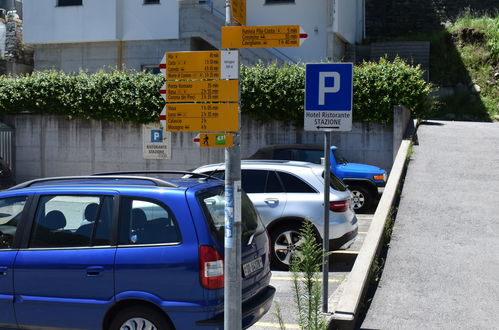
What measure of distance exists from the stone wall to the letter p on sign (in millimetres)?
23315

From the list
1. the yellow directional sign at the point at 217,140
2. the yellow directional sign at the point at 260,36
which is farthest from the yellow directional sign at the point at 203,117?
the yellow directional sign at the point at 260,36

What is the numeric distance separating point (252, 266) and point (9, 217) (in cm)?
245

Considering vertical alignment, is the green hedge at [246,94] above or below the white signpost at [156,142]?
above

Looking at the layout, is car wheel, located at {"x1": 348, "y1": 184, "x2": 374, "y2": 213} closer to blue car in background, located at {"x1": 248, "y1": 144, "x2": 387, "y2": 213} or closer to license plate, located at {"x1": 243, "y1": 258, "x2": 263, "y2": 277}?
blue car in background, located at {"x1": 248, "y1": 144, "x2": 387, "y2": 213}

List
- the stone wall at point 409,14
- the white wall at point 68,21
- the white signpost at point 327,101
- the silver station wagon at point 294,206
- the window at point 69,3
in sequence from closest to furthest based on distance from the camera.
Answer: the white signpost at point 327,101
the silver station wagon at point 294,206
the white wall at point 68,21
the window at point 69,3
the stone wall at point 409,14

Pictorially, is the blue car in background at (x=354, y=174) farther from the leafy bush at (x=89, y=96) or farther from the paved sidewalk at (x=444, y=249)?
the leafy bush at (x=89, y=96)

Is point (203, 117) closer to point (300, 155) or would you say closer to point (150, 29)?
point (300, 155)

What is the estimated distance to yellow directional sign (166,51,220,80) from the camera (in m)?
→ 4.82

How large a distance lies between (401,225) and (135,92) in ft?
33.8

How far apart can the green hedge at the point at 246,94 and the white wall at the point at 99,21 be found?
14.5ft

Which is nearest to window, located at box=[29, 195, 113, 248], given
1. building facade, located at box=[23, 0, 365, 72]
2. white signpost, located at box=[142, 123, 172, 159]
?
white signpost, located at box=[142, 123, 172, 159]

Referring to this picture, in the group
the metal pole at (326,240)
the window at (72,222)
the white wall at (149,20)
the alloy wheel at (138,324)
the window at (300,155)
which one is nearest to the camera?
the alloy wheel at (138,324)

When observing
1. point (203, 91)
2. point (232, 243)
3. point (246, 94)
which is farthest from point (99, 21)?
point (232, 243)

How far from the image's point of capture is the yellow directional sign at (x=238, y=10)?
15.6 feet
